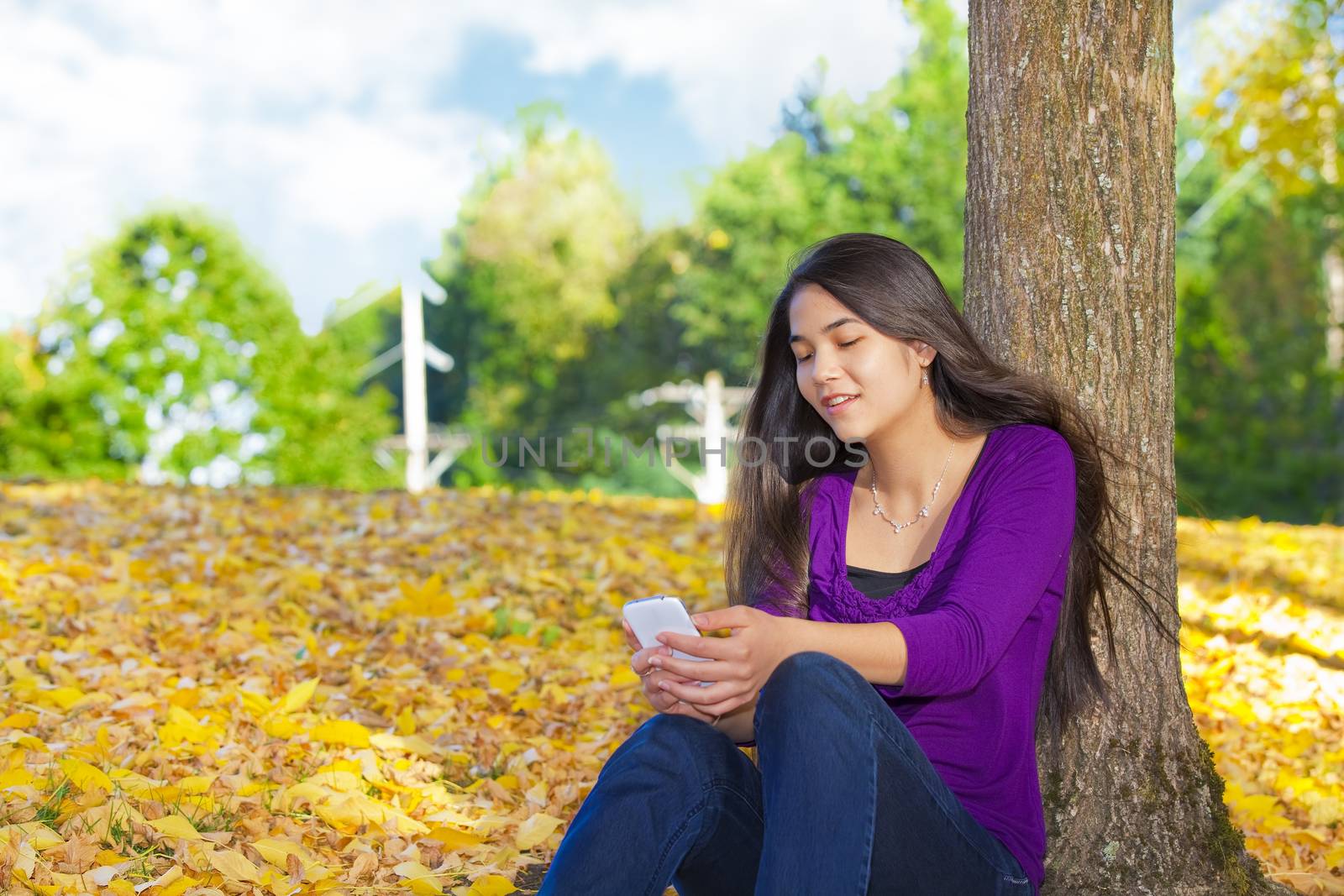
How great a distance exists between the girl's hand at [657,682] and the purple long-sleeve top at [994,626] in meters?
0.34

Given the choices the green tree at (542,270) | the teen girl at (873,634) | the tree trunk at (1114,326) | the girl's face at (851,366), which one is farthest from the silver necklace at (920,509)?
the green tree at (542,270)

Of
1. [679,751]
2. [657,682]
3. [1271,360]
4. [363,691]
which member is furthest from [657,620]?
[1271,360]

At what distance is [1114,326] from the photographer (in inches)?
98.1

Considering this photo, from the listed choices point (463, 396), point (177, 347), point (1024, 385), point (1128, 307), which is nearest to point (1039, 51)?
point (1128, 307)

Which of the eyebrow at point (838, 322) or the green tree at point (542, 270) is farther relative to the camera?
the green tree at point (542, 270)

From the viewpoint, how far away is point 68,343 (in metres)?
9.34

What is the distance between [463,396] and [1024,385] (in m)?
31.2

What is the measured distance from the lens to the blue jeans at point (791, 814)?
1746 millimetres

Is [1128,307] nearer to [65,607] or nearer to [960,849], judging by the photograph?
[960,849]

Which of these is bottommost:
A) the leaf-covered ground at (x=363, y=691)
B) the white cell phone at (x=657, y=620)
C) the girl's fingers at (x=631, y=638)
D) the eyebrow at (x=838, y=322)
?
the leaf-covered ground at (x=363, y=691)

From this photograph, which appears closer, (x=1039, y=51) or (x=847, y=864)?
(x=847, y=864)

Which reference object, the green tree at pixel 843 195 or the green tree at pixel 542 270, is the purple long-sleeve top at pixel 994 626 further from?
the green tree at pixel 542 270

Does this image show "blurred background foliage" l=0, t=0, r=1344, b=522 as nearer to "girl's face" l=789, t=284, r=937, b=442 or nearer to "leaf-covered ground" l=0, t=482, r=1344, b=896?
"girl's face" l=789, t=284, r=937, b=442

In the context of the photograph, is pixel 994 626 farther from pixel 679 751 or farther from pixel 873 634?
pixel 679 751
